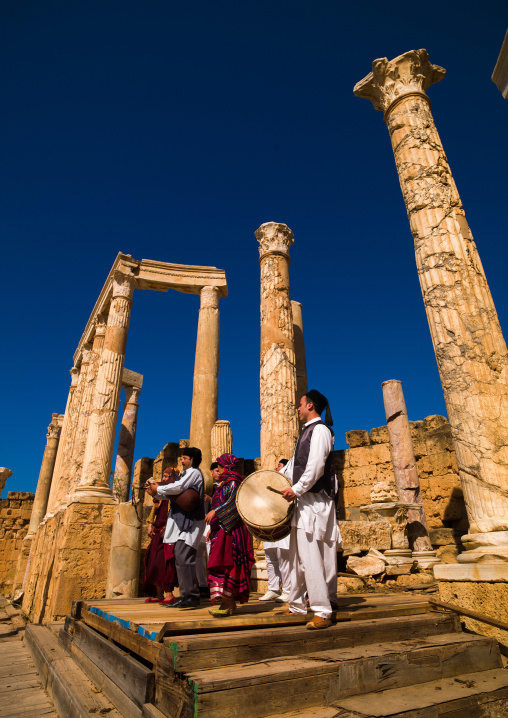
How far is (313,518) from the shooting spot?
3822 millimetres

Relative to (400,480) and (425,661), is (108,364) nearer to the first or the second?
(400,480)

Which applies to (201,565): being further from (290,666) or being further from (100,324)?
(100,324)

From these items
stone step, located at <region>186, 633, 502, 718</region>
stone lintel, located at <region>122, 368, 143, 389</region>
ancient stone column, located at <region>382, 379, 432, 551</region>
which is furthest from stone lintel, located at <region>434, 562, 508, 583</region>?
stone lintel, located at <region>122, 368, 143, 389</region>

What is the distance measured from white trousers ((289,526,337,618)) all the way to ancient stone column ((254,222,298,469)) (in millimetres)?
4617

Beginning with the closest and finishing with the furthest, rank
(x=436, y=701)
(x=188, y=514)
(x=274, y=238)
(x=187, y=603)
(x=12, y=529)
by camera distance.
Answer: (x=436, y=701) < (x=187, y=603) < (x=188, y=514) < (x=274, y=238) < (x=12, y=529)

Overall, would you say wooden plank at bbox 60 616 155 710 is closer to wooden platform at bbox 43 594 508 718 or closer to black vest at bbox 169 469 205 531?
wooden platform at bbox 43 594 508 718

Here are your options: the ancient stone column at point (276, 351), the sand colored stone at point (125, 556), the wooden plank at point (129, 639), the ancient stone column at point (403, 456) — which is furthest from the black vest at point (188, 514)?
the ancient stone column at point (403, 456)

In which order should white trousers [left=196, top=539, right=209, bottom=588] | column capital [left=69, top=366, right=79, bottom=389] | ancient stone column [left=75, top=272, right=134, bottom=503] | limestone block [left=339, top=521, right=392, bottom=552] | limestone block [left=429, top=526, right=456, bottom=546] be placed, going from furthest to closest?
column capital [left=69, top=366, right=79, bottom=389], limestone block [left=429, top=526, right=456, bottom=546], ancient stone column [left=75, top=272, right=134, bottom=503], limestone block [left=339, top=521, right=392, bottom=552], white trousers [left=196, top=539, right=209, bottom=588]

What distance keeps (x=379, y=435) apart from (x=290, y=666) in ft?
39.9

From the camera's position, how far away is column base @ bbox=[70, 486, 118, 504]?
32.6 ft

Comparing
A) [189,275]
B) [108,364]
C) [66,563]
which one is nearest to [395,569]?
[66,563]

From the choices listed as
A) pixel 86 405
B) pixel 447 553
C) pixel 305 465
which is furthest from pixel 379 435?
pixel 305 465

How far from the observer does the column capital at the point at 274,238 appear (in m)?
10.5

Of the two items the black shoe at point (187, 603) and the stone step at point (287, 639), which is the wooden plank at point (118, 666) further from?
the black shoe at point (187, 603)
